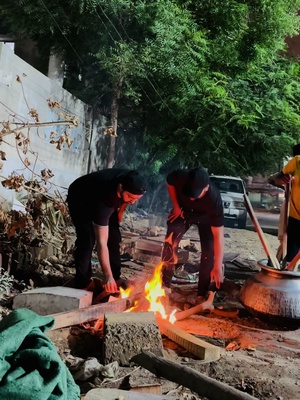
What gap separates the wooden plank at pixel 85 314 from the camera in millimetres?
3945

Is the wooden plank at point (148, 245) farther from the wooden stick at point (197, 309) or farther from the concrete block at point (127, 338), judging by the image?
the concrete block at point (127, 338)

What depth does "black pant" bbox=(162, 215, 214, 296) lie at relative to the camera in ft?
18.1

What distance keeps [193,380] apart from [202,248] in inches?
121

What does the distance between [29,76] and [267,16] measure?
731cm

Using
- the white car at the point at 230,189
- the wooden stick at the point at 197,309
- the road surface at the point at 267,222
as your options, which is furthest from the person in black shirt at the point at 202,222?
the road surface at the point at 267,222

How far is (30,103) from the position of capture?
7.49m

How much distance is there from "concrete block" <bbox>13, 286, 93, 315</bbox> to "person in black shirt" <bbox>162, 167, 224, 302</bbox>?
168 centimetres

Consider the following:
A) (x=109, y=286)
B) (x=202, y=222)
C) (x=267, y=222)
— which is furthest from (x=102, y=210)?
(x=267, y=222)

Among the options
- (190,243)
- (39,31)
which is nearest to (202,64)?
(39,31)

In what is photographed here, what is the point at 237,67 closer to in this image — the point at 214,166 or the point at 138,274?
the point at 214,166

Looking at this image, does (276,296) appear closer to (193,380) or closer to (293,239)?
(293,239)

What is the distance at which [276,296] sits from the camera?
4309mm

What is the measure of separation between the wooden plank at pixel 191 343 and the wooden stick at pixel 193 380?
0.74 m

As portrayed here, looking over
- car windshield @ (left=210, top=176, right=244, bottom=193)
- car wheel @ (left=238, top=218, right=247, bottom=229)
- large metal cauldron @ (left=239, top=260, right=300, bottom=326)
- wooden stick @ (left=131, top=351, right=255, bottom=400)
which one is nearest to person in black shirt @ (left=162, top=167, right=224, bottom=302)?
large metal cauldron @ (left=239, top=260, right=300, bottom=326)
